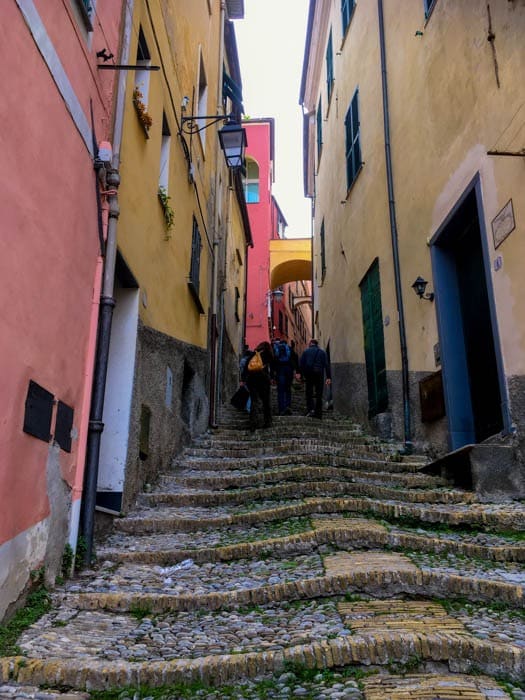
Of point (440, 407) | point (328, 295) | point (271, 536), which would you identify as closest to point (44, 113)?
point (271, 536)

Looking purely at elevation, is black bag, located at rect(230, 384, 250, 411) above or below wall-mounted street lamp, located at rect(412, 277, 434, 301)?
below

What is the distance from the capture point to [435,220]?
6875 millimetres

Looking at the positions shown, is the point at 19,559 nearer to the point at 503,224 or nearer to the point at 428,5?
the point at 503,224

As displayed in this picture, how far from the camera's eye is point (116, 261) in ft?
15.8

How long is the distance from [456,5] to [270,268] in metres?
18.8

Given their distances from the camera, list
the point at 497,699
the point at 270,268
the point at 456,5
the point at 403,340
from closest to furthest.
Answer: the point at 497,699 < the point at 456,5 < the point at 403,340 < the point at 270,268

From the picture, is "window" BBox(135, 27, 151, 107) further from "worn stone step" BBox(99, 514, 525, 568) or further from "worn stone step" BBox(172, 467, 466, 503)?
"worn stone step" BBox(99, 514, 525, 568)

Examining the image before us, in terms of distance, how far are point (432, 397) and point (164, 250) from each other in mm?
3464

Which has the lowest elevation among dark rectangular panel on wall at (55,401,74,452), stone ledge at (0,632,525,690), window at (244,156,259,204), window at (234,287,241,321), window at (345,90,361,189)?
stone ledge at (0,632,525,690)

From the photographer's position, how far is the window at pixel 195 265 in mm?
8164

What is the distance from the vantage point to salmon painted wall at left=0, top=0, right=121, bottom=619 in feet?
→ 9.25

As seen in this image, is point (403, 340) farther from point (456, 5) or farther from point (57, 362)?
point (57, 362)

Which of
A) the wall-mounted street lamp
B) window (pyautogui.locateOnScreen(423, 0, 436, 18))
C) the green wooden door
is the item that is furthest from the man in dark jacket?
window (pyautogui.locateOnScreen(423, 0, 436, 18))

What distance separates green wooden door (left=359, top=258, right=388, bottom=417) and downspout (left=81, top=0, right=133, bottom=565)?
16.3 ft
